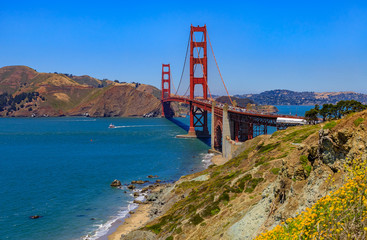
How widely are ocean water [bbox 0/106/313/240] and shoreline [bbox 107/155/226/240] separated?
1327 mm

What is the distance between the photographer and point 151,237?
28234mm

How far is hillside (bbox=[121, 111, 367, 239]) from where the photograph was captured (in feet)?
47.0

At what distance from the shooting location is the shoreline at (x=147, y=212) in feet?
118

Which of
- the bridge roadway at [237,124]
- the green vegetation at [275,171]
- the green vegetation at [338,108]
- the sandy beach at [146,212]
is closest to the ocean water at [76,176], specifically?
the sandy beach at [146,212]

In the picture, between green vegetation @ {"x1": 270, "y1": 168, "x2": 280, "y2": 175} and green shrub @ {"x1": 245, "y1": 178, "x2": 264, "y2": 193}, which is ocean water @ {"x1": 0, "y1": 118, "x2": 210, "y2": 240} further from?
green vegetation @ {"x1": 270, "y1": 168, "x2": 280, "y2": 175}

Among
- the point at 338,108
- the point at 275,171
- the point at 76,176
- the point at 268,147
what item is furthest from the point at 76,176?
the point at 338,108

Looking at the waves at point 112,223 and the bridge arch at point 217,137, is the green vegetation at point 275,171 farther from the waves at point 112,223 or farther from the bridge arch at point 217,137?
the bridge arch at point 217,137

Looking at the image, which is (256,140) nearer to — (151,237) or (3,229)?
(151,237)

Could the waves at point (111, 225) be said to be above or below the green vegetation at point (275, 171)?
below

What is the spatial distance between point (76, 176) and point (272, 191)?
156 feet

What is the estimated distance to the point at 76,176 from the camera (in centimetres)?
6238

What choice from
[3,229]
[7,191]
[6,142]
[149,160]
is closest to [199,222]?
[3,229]

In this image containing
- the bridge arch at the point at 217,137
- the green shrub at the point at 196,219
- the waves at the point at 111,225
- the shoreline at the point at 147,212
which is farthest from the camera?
the bridge arch at the point at 217,137

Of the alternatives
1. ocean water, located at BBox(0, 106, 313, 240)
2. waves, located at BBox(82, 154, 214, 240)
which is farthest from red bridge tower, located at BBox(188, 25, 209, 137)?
waves, located at BBox(82, 154, 214, 240)
